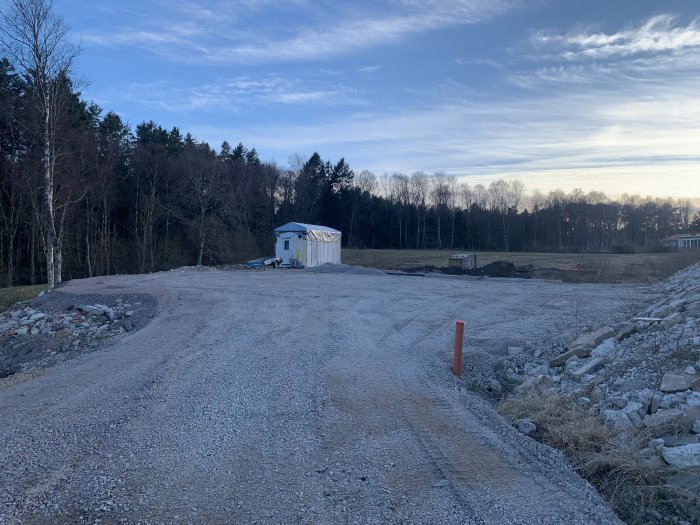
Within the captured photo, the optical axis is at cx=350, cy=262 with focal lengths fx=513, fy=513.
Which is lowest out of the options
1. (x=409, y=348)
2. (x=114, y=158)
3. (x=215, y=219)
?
(x=409, y=348)

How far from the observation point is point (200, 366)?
330 inches

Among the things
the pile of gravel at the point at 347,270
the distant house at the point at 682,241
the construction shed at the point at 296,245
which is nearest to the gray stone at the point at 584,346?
the pile of gravel at the point at 347,270

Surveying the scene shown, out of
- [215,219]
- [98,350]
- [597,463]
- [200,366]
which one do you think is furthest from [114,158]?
[597,463]

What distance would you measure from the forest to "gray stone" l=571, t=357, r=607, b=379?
18711mm

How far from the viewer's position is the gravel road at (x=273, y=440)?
4.05m

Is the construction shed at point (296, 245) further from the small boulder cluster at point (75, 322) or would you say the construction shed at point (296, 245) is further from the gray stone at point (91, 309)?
the gray stone at point (91, 309)

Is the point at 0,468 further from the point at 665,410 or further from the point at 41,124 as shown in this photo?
the point at 41,124

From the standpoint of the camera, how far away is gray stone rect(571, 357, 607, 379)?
744 centimetres

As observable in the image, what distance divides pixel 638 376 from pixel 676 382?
28.1 inches

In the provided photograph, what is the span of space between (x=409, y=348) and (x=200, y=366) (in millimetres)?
4049

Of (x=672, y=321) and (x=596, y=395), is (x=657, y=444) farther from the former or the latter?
(x=672, y=321)

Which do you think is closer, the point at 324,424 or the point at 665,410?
the point at 665,410

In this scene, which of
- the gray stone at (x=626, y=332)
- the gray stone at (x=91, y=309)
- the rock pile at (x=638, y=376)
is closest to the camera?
the rock pile at (x=638, y=376)

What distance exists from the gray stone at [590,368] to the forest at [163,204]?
1871cm
